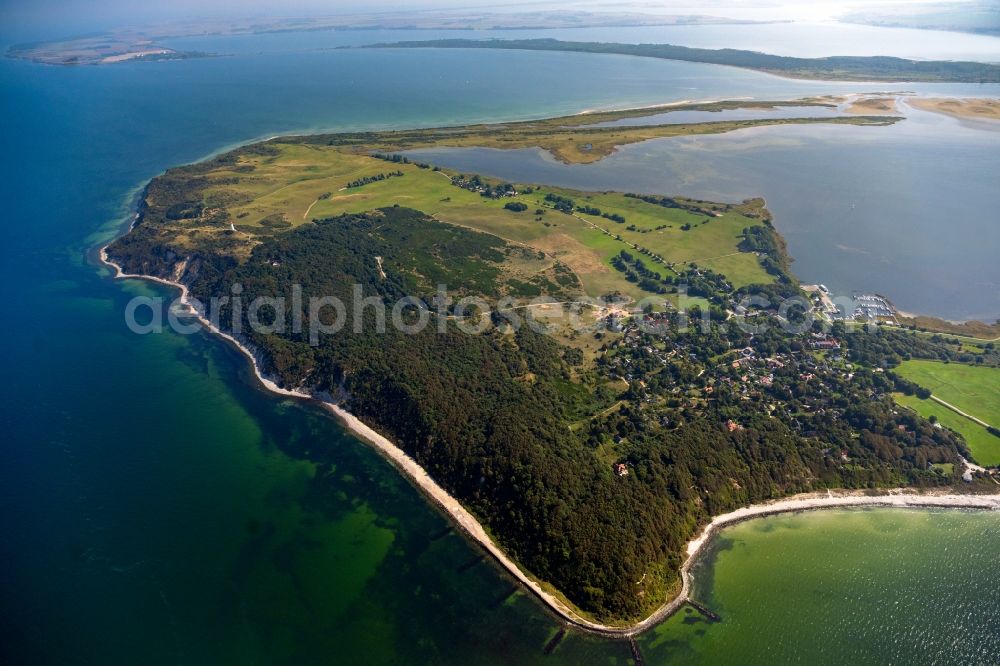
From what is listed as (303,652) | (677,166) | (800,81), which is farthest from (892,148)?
(303,652)

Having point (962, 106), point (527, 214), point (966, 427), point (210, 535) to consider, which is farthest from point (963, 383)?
point (962, 106)

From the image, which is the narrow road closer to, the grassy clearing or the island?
the island

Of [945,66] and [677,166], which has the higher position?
[945,66]

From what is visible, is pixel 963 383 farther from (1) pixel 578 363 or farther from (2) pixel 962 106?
(2) pixel 962 106

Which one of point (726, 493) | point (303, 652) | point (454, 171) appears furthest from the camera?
point (454, 171)

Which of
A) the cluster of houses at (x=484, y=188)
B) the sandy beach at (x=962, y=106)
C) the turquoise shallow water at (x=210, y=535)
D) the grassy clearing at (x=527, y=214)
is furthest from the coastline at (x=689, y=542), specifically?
the sandy beach at (x=962, y=106)

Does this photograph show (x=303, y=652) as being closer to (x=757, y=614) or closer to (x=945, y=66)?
(x=757, y=614)

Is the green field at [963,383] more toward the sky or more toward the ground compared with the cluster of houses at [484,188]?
more toward the ground

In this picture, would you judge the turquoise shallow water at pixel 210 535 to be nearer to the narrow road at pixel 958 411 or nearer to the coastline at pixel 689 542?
the coastline at pixel 689 542
